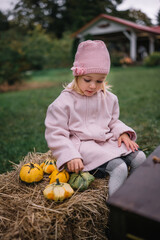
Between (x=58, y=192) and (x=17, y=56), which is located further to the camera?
(x=17, y=56)

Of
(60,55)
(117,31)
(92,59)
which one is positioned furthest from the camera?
(60,55)

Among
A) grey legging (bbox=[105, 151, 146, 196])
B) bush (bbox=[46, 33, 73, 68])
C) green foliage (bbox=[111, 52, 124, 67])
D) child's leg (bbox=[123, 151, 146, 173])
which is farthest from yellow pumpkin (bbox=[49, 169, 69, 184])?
bush (bbox=[46, 33, 73, 68])

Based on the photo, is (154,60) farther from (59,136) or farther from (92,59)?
(59,136)

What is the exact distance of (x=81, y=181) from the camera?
216 centimetres

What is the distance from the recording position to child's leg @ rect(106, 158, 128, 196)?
209cm

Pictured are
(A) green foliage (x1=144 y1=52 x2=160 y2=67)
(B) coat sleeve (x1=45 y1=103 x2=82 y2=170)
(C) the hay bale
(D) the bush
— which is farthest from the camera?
(D) the bush

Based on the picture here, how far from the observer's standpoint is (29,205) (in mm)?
1993

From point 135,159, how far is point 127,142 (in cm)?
22

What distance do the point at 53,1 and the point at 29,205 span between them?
4173 cm

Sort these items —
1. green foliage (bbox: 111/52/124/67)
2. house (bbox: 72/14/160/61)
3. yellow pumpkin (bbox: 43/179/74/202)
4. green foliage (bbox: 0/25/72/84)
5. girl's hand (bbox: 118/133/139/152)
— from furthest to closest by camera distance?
house (bbox: 72/14/160/61), green foliage (bbox: 111/52/124/67), green foliage (bbox: 0/25/72/84), girl's hand (bbox: 118/133/139/152), yellow pumpkin (bbox: 43/179/74/202)

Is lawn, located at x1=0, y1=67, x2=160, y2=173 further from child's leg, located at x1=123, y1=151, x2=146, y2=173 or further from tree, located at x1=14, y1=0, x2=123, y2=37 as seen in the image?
tree, located at x1=14, y1=0, x2=123, y2=37

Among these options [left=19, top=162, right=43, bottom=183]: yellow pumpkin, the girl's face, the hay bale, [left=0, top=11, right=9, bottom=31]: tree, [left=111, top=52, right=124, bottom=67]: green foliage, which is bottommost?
[left=111, top=52, right=124, bottom=67]: green foliage

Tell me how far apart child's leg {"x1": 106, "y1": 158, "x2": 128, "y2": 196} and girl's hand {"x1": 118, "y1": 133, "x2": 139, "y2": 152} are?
0.93 feet

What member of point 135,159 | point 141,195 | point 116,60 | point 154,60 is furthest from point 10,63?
point 141,195
